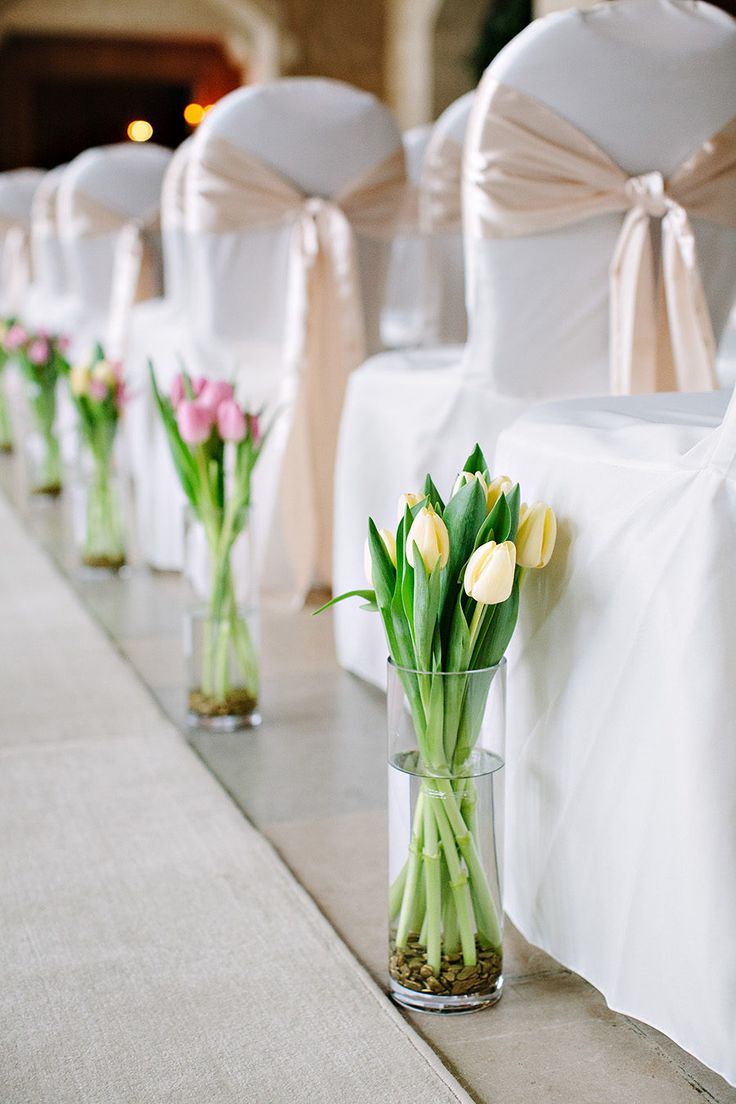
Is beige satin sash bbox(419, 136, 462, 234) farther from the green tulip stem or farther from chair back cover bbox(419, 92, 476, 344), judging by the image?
the green tulip stem

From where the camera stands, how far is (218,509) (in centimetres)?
232

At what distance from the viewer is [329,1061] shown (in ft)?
4.24

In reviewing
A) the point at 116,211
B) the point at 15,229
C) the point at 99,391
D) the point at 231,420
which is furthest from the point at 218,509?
the point at 15,229

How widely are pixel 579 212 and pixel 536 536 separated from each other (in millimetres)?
980

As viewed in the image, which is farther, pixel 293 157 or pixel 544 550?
pixel 293 157

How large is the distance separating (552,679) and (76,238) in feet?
13.0

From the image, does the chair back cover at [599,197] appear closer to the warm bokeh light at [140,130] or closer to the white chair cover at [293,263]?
the white chair cover at [293,263]

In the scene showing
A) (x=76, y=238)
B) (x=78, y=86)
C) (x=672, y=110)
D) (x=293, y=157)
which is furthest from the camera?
(x=78, y=86)

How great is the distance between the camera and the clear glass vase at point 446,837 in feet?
4.51

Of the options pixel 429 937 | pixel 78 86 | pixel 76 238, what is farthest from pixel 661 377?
pixel 78 86

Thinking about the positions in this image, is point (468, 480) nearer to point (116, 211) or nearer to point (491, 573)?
point (491, 573)

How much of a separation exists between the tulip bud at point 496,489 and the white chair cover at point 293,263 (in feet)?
5.55

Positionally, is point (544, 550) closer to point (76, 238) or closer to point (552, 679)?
point (552, 679)

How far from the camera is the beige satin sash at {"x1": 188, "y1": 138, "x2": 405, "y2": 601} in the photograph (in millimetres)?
3137
